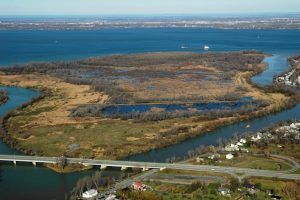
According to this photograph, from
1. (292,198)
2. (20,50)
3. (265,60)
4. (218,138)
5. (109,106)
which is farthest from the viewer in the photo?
(20,50)

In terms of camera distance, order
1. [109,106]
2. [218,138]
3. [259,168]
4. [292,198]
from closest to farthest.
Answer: [292,198], [259,168], [218,138], [109,106]

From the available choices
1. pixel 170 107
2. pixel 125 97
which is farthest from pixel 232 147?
pixel 125 97

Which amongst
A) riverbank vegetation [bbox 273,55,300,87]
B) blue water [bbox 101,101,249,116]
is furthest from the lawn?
riverbank vegetation [bbox 273,55,300,87]

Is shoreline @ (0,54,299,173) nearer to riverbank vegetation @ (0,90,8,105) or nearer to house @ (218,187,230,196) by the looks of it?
riverbank vegetation @ (0,90,8,105)

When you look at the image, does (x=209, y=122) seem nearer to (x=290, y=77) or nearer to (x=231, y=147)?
(x=231, y=147)

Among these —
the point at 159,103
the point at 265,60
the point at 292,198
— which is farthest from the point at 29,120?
the point at 265,60

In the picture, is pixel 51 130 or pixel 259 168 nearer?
pixel 259 168

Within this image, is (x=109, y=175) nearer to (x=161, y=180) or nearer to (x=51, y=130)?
(x=161, y=180)
